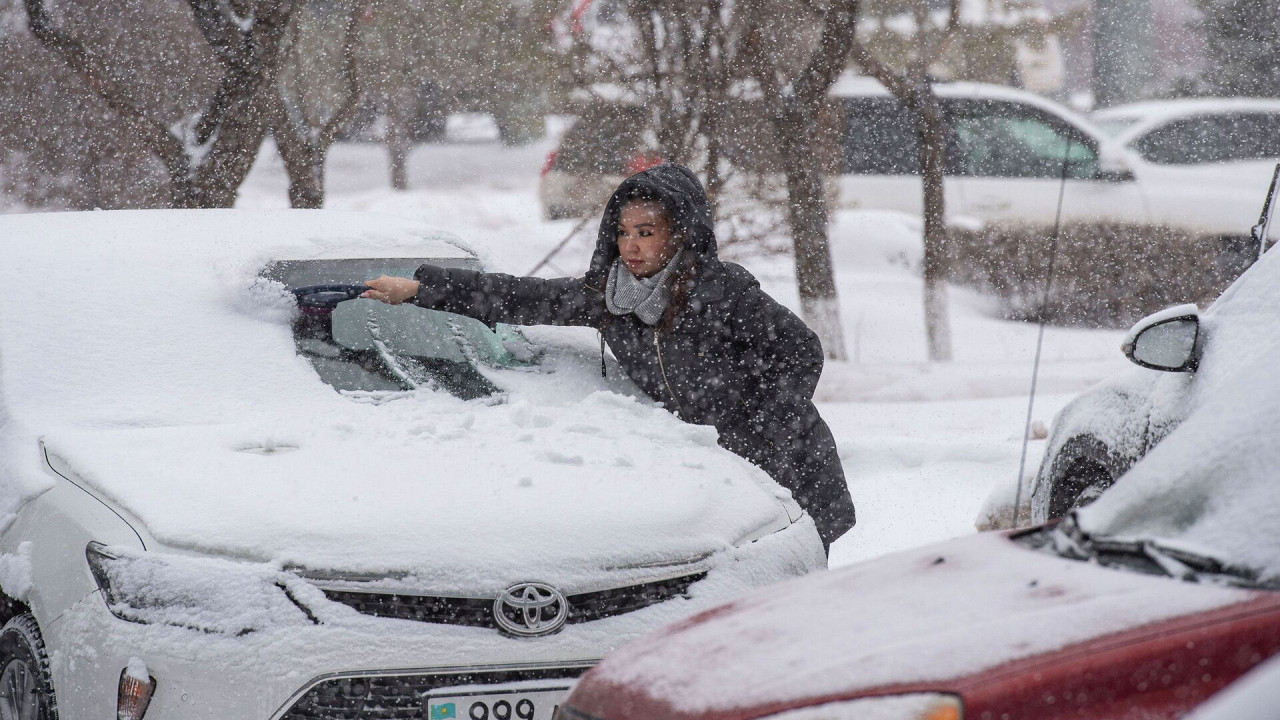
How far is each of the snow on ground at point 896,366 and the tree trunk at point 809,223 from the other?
13.8 inches

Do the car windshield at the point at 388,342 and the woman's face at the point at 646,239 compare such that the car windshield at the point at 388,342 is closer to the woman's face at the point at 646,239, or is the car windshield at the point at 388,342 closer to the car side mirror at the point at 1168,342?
the woman's face at the point at 646,239

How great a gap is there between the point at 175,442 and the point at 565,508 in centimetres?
92

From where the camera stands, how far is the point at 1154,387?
11.8 ft

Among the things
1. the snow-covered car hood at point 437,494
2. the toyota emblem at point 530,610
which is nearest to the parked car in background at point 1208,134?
the snow-covered car hood at point 437,494

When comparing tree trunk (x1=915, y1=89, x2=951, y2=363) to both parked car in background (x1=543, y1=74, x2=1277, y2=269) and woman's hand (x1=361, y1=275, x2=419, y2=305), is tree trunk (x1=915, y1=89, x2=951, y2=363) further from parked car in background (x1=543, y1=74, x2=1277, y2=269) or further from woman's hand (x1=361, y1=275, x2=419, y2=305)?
woman's hand (x1=361, y1=275, x2=419, y2=305)

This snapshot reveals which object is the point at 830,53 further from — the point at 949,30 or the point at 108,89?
the point at 108,89

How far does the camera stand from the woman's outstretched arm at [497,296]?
3.89 meters

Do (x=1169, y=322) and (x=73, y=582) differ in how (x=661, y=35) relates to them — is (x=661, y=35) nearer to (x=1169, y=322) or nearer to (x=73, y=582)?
(x=1169, y=322)

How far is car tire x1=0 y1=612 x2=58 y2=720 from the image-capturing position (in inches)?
108

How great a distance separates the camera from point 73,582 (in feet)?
8.73

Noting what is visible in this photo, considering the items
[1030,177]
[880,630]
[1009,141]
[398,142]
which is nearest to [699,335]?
[880,630]

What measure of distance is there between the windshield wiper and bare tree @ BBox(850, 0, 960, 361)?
25.3 feet

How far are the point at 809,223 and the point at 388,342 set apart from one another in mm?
5637

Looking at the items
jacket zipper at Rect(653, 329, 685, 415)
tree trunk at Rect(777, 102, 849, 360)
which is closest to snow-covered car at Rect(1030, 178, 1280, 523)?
jacket zipper at Rect(653, 329, 685, 415)
